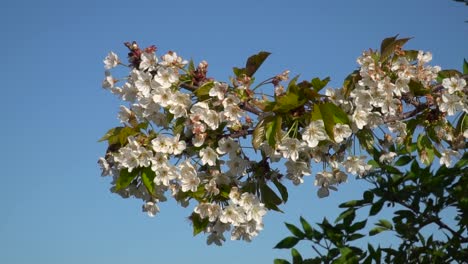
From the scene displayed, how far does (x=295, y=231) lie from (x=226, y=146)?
49.0 inches

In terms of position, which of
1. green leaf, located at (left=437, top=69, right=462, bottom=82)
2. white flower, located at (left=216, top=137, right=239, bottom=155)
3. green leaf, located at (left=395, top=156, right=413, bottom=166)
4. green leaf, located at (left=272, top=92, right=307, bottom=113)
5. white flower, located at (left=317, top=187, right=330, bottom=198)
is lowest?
white flower, located at (left=317, top=187, right=330, bottom=198)

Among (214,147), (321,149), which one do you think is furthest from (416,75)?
(214,147)

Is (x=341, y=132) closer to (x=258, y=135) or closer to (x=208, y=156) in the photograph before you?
(x=258, y=135)

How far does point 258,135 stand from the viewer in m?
3.21

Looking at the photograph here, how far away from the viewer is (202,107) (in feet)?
10.8

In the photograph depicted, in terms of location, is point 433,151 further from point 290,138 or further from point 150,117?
point 150,117

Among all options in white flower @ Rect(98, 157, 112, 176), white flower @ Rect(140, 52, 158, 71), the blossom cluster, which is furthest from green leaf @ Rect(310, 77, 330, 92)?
white flower @ Rect(98, 157, 112, 176)

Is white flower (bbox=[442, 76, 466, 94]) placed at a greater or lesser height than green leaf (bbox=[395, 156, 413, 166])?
lesser

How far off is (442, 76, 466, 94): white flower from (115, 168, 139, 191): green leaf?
1733 millimetres

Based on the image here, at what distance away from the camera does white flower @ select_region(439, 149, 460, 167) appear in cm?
377

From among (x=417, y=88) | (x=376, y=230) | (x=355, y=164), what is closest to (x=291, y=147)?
A: (x=355, y=164)

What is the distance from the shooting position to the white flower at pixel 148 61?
3.52 meters

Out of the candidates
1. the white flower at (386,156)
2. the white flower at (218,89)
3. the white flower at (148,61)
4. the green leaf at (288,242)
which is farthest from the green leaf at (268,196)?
the white flower at (148,61)

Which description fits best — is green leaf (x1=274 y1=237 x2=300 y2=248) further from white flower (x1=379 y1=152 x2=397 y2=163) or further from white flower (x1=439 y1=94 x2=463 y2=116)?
white flower (x1=439 y1=94 x2=463 y2=116)
